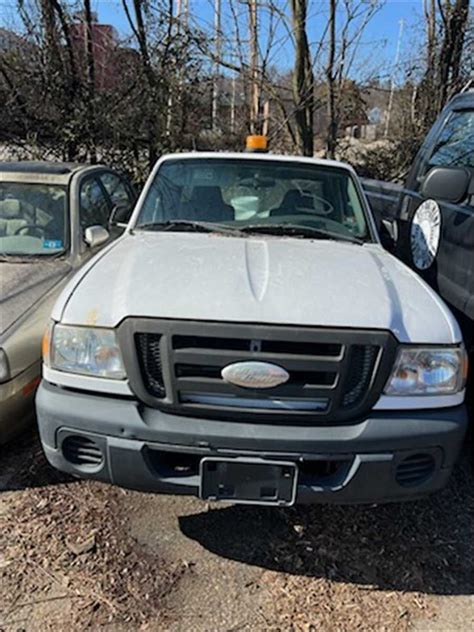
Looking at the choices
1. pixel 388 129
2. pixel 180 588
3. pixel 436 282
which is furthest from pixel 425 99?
pixel 180 588

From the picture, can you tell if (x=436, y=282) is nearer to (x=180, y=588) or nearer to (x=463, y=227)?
(x=463, y=227)

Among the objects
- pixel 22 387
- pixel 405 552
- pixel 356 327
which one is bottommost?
pixel 405 552

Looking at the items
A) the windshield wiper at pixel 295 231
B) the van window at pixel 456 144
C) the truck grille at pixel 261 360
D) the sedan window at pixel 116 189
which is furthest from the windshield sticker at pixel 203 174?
the truck grille at pixel 261 360

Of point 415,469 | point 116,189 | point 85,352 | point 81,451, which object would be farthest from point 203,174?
point 415,469

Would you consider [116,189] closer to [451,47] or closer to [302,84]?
[302,84]

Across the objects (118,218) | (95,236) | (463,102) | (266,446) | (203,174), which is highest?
(463,102)

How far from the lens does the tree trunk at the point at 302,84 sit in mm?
10211

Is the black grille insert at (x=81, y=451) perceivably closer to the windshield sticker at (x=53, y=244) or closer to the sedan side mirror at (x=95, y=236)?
the sedan side mirror at (x=95, y=236)

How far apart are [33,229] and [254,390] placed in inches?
112

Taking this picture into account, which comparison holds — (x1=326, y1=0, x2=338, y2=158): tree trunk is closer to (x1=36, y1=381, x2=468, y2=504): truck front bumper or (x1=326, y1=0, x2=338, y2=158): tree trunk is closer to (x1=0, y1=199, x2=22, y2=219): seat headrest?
(x1=0, y1=199, x2=22, y2=219): seat headrest

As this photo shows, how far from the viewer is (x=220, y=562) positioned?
8.46ft

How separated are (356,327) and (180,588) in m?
1.34

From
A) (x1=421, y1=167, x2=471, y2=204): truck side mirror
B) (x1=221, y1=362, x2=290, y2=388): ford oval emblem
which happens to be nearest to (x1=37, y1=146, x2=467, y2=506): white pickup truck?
(x1=221, y1=362, x2=290, y2=388): ford oval emblem

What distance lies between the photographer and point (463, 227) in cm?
Answer: 345
